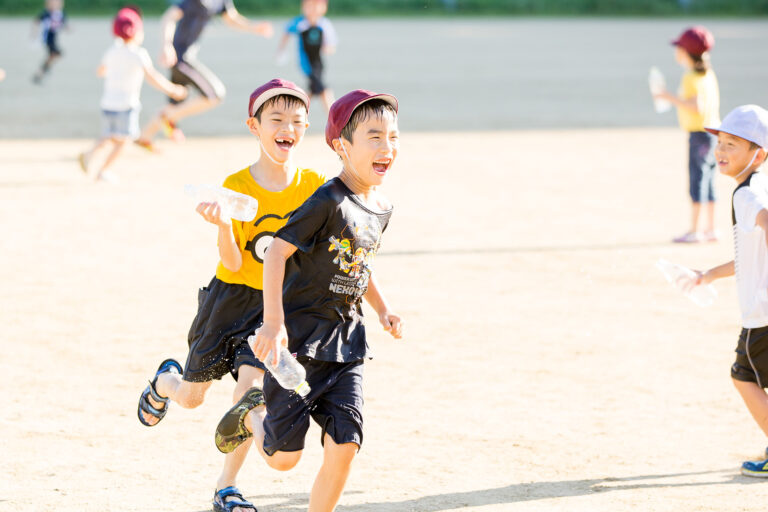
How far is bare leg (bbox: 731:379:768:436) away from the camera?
4941 mm

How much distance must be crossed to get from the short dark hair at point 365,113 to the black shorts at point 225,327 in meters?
0.84

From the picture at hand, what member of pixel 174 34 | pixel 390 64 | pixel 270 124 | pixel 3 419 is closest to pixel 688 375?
pixel 270 124

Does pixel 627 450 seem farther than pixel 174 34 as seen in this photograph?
No

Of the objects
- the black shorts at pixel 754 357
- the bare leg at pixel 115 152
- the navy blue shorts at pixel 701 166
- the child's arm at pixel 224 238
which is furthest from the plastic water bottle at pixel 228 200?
the bare leg at pixel 115 152

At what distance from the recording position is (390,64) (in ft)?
87.1

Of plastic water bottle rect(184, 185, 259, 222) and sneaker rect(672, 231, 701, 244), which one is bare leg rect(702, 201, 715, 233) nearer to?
sneaker rect(672, 231, 701, 244)

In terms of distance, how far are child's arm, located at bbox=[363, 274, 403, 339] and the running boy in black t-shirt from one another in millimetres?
130

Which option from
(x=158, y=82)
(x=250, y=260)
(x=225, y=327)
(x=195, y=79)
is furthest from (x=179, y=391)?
(x=195, y=79)

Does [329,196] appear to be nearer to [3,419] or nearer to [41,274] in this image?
[3,419]

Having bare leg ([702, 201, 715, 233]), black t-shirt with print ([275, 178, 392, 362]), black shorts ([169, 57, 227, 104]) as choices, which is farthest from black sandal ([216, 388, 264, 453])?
black shorts ([169, 57, 227, 104])

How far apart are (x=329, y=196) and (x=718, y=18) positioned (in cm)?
4268

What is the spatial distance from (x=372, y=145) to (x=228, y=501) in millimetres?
1536

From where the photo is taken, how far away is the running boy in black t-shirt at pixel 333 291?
13.5ft

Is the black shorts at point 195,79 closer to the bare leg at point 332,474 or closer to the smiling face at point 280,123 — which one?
the smiling face at point 280,123
